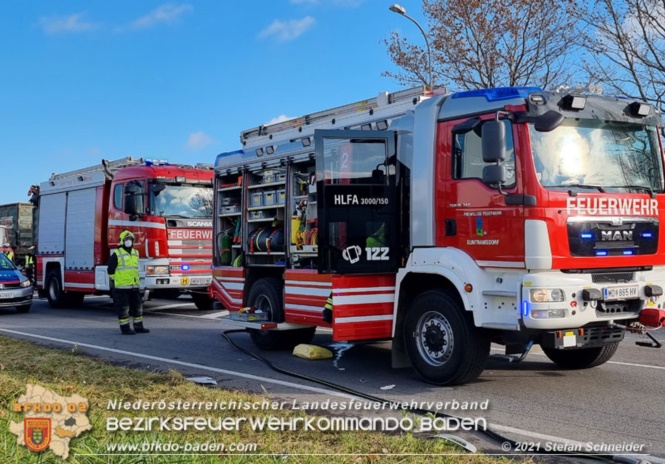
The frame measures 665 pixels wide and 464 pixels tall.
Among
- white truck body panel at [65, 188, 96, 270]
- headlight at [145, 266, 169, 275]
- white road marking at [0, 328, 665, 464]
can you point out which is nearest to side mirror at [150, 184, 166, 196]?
headlight at [145, 266, 169, 275]

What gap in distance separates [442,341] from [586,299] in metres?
1.53

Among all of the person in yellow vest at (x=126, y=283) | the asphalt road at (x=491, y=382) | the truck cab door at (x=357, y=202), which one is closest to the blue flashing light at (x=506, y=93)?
the truck cab door at (x=357, y=202)

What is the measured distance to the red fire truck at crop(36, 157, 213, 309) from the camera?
48.5 ft

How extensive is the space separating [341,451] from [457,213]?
3.11 m

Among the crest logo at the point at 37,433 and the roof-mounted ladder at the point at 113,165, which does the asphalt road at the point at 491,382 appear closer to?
the crest logo at the point at 37,433

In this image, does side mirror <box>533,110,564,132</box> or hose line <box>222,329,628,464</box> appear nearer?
hose line <box>222,329,628,464</box>

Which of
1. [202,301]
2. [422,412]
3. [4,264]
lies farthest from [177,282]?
[422,412]

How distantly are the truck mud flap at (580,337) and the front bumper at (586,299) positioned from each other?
0.11 metres

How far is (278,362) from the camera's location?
894cm

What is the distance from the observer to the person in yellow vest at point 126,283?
11.9 meters

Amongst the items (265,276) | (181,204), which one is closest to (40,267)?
→ (181,204)

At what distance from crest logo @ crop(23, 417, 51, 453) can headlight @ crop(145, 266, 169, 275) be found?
1018 centimetres

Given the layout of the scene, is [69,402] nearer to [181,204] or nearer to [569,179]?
[569,179]

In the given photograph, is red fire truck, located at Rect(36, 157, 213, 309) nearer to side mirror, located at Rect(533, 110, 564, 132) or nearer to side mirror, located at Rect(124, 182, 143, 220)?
side mirror, located at Rect(124, 182, 143, 220)
